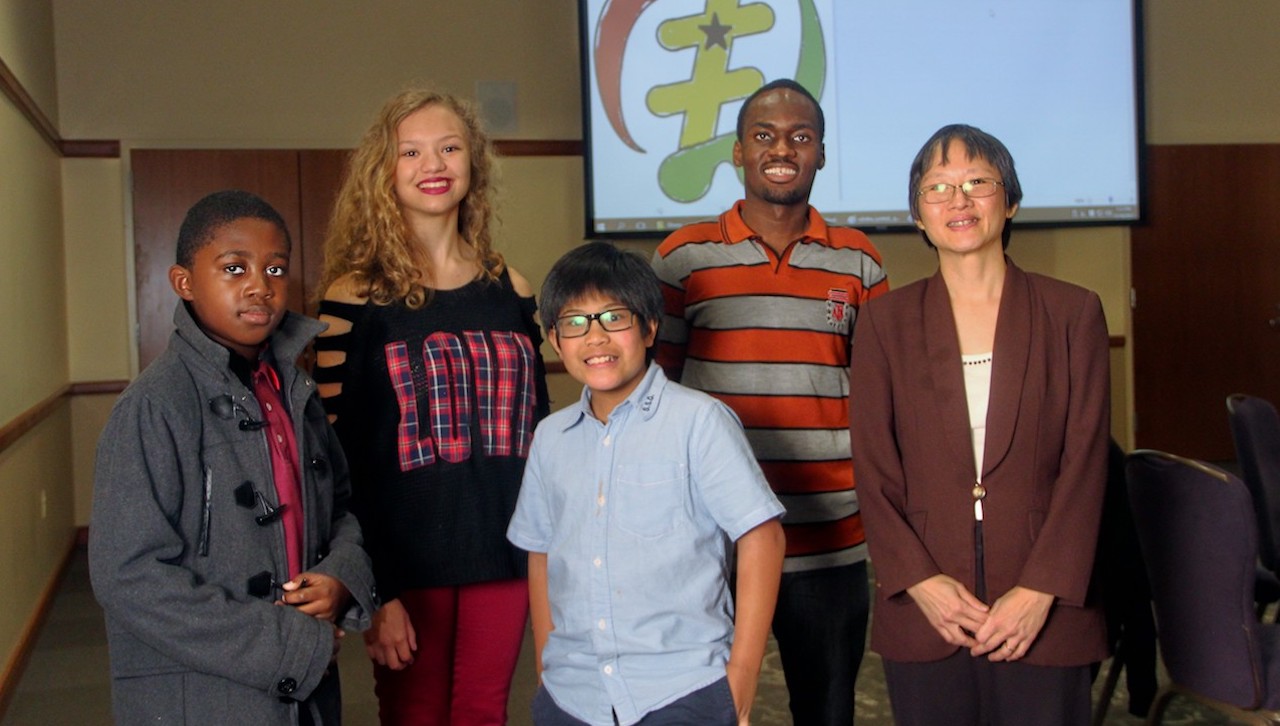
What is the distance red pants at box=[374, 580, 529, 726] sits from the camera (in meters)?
1.97

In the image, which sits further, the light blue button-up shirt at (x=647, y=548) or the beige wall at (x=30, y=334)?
the beige wall at (x=30, y=334)

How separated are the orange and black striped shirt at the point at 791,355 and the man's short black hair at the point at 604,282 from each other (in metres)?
0.31

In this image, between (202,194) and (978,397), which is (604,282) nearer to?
(978,397)

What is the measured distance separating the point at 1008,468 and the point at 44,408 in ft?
14.1

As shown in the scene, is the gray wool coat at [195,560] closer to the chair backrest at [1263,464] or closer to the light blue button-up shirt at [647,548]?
the light blue button-up shirt at [647,548]

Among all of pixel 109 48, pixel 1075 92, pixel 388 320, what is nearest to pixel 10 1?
pixel 109 48

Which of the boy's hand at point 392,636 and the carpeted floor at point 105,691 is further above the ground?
the boy's hand at point 392,636

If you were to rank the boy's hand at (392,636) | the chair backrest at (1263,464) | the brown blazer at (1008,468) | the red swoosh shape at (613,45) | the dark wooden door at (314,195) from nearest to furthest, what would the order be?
the brown blazer at (1008,468)
the boy's hand at (392,636)
the chair backrest at (1263,464)
the red swoosh shape at (613,45)
the dark wooden door at (314,195)

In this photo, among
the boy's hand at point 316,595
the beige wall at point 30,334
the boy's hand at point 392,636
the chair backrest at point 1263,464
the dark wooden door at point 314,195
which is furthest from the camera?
the dark wooden door at point 314,195

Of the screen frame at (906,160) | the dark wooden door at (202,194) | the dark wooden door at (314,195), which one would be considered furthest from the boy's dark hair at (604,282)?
the dark wooden door at (314,195)

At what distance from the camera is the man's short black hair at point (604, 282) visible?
1728mm

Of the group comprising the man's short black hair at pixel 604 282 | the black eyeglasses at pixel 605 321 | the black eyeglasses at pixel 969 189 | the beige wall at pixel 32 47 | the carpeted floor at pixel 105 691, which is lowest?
the carpeted floor at pixel 105 691

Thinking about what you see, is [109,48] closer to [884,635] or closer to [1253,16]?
[884,635]

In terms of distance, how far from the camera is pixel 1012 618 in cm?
166
